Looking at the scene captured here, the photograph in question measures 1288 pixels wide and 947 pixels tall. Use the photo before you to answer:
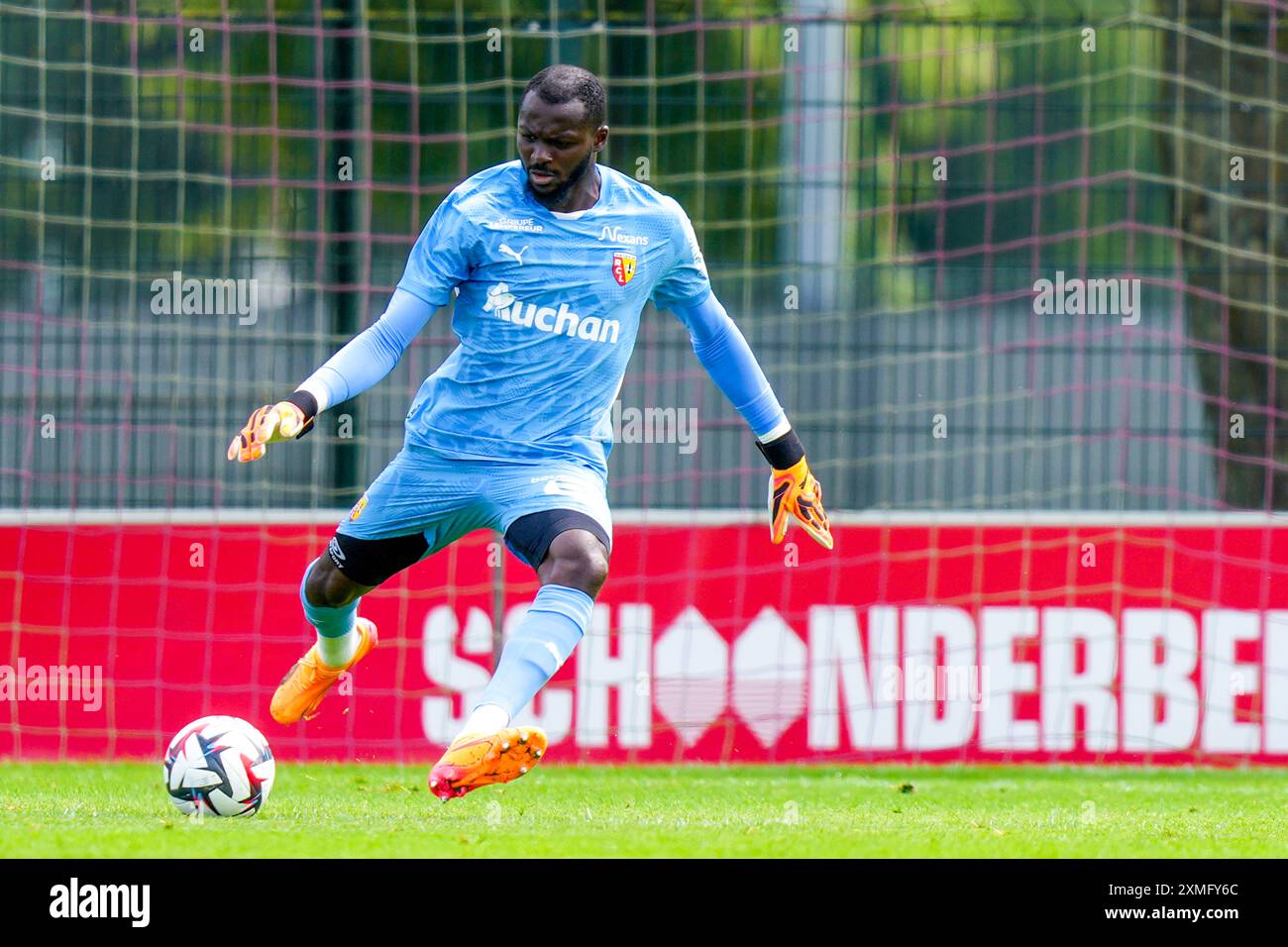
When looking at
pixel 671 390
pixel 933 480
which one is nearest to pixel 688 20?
pixel 671 390

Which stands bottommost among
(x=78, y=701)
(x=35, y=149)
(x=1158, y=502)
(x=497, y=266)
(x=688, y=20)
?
(x=78, y=701)

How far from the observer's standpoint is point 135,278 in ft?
31.2

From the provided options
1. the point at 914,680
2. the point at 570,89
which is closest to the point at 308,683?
the point at 570,89

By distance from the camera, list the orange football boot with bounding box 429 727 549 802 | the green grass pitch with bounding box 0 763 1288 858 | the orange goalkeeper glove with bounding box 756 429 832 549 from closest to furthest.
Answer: the orange football boot with bounding box 429 727 549 802 < the green grass pitch with bounding box 0 763 1288 858 < the orange goalkeeper glove with bounding box 756 429 832 549

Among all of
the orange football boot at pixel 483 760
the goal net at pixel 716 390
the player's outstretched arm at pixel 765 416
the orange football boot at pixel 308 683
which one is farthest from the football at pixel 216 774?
the goal net at pixel 716 390

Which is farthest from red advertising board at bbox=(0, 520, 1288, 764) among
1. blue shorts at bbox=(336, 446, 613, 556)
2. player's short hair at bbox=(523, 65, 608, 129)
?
player's short hair at bbox=(523, 65, 608, 129)

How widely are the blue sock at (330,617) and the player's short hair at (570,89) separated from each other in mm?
1821

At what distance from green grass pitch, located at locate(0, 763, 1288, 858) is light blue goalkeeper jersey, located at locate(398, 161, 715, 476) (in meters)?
1.20

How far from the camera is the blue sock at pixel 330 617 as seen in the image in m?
6.72

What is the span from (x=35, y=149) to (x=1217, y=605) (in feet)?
19.7

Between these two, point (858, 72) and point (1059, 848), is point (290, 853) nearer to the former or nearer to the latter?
point (1059, 848)

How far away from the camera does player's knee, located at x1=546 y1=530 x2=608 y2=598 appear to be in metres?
5.71

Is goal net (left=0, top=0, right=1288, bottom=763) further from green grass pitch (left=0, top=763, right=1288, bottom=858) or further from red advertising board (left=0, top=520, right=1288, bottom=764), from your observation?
green grass pitch (left=0, top=763, right=1288, bottom=858)

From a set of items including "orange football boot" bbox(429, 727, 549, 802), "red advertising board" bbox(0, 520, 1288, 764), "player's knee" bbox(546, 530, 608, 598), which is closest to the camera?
"orange football boot" bbox(429, 727, 549, 802)
